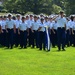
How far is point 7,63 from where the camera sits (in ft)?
56.5

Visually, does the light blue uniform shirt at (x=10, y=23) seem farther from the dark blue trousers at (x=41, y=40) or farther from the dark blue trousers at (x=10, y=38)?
the dark blue trousers at (x=41, y=40)

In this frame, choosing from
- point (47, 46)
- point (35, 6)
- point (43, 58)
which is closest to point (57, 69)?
point (43, 58)

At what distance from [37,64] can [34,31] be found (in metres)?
9.09

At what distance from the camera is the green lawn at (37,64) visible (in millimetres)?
14945

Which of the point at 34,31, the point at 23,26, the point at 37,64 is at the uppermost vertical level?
the point at 23,26

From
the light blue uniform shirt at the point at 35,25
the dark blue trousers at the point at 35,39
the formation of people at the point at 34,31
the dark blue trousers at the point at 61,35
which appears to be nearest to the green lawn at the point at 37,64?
the dark blue trousers at the point at 61,35

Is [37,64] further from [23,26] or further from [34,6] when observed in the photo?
[34,6]

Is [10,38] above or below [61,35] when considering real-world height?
below

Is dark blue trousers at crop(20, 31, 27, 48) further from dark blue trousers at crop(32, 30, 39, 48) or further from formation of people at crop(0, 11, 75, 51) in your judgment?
dark blue trousers at crop(32, 30, 39, 48)

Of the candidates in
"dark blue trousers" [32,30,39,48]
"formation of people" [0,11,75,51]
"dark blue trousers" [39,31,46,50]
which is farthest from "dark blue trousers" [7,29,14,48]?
"dark blue trousers" [39,31,46,50]

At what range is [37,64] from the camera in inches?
669

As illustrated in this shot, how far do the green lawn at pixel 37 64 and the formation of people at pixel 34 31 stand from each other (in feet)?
8.85

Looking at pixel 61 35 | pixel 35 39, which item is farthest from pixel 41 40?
pixel 35 39

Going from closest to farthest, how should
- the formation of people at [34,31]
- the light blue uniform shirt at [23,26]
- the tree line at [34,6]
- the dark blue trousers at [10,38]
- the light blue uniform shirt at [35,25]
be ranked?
1. the formation of people at [34,31]
2. the light blue uniform shirt at [35,25]
3. the light blue uniform shirt at [23,26]
4. the dark blue trousers at [10,38]
5. the tree line at [34,6]
